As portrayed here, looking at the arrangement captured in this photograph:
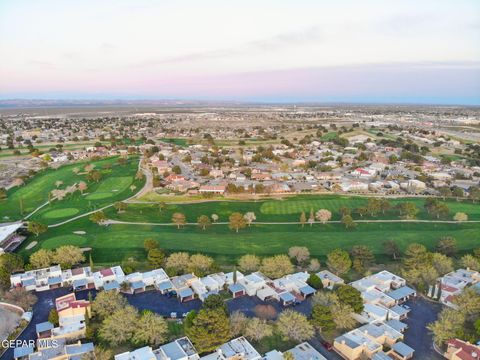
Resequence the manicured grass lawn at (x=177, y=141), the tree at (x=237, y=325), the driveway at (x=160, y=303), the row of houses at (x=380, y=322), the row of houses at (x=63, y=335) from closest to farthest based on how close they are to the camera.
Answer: the row of houses at (x=63, y=335)
the row of houses at (x=380, y=322)
the tree at (x=237, y=325)
the driveway at (x=160, y=303)
the manicured grass lawn at (x=177, y=141)

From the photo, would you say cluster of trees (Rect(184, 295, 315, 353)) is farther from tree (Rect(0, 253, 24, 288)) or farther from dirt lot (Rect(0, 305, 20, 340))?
tree (Rect(0, 253, 24, 288))

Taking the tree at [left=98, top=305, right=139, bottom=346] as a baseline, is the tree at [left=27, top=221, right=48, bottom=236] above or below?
above

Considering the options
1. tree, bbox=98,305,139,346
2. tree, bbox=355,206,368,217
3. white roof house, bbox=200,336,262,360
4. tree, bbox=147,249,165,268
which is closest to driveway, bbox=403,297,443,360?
white roof house, bbox=200,336,262,360

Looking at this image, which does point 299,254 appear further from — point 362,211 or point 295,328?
point 362,211

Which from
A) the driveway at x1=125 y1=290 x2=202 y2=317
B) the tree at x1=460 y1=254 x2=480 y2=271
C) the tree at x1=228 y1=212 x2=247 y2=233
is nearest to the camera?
the driveway at x1=125 y1=290 x2=202 y2=317

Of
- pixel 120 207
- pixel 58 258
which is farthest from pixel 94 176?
pixel 58 258

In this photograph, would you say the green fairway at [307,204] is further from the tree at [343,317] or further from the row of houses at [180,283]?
the tree at [343,317]

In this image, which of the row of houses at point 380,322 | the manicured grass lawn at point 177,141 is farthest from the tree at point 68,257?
the manicured grass lawn at point 177,141
